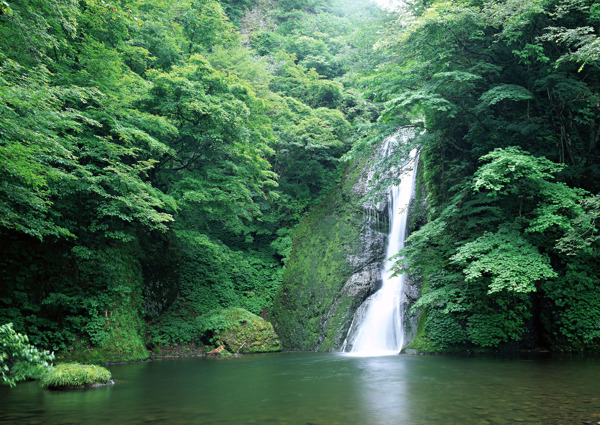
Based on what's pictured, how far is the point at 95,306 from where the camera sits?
31.7 feet

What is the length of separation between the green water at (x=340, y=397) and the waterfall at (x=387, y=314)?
377 centimetres

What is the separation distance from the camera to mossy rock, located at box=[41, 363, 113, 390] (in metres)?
5.90

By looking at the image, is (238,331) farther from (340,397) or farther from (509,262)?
(509,262)

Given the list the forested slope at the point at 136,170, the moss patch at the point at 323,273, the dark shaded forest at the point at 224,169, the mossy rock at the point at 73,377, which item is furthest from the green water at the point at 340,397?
the moss patch at the point at 323,273

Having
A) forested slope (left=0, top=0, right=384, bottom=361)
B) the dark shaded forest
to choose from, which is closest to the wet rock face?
forested slope (left=0, top=0, right=384, bottom=361)

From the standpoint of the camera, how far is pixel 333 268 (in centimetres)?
1465

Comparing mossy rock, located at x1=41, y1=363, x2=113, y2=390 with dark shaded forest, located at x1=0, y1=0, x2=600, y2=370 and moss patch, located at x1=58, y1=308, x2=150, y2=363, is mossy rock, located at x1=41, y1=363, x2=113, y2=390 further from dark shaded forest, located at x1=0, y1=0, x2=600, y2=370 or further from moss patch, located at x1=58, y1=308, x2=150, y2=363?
moss patch, located at x1=58, y1=308, x2=150, y2=363

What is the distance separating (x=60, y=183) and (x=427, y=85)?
9.39 m

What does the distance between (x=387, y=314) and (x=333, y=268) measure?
122 inches

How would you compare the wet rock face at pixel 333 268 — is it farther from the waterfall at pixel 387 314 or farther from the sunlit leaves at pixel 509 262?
the sunlit leaves at pixel 509 262

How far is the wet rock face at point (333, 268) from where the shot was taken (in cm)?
1352

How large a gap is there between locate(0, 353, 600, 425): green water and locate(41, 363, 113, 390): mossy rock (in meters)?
0.19

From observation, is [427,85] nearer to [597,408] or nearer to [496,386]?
[496,386]

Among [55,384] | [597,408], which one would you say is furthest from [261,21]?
[597,408]
